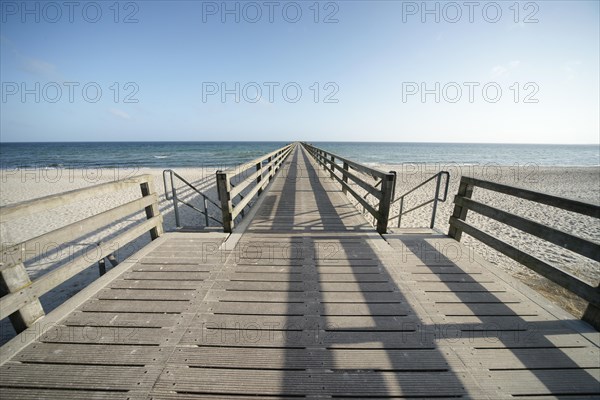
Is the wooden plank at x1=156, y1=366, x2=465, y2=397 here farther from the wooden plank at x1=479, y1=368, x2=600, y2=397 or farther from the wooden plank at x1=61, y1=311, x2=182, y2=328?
the wooden plank at x1=61, y1=311, x2=182, y2=328

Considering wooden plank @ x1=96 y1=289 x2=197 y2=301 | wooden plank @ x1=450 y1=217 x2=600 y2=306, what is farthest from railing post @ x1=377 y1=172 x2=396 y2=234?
wooden plank @ x1=96 y1=289 x2=197 y2=301

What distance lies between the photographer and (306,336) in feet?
6.57

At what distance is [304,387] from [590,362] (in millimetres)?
2237

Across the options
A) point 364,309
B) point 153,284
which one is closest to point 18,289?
point 153,284

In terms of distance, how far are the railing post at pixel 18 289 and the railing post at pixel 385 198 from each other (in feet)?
13.4

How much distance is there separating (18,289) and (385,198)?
422cm

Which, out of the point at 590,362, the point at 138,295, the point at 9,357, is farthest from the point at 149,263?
the point at 590,362

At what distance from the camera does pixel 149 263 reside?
3.10m

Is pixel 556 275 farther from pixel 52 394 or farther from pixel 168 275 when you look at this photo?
pixel 52 394

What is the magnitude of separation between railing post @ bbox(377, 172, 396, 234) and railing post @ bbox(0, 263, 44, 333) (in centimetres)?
410

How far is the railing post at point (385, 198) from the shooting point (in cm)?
364

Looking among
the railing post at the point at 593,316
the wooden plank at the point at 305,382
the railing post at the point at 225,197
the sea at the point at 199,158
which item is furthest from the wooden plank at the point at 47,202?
the sea at the point at 199,158

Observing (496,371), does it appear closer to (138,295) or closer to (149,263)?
(138,295)

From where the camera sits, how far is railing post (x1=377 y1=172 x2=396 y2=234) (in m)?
3.64
